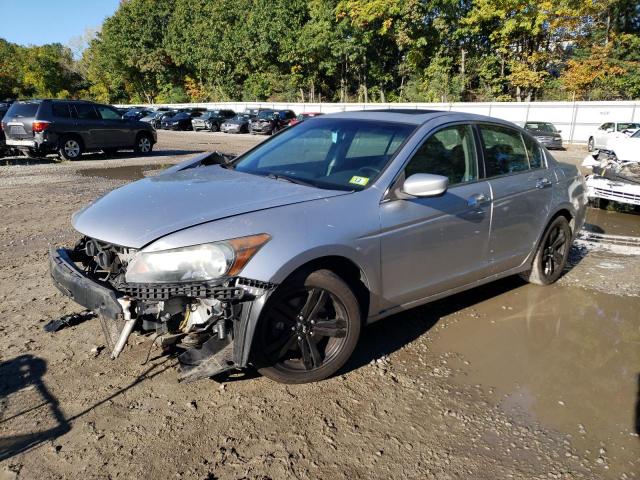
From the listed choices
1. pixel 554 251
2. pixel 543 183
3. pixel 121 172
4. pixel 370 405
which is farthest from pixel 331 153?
pixel 121 172

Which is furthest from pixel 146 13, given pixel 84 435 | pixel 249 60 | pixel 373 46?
pixel 84 435

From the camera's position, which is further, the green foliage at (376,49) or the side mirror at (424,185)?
the green foliage at (376,49)

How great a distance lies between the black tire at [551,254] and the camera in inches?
202

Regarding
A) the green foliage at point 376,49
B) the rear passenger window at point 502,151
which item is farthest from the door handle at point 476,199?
the green foliage at point 376,49

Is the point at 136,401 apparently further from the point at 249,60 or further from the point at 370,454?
the point at 249,60

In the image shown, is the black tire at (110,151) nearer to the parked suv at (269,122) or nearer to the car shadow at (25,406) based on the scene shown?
the car shadow at (25,406)

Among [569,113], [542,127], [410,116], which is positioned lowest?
[569,113]

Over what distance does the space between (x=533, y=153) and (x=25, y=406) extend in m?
4.58

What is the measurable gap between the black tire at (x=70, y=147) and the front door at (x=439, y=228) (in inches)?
551

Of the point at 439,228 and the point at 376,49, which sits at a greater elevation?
the point at 376,49

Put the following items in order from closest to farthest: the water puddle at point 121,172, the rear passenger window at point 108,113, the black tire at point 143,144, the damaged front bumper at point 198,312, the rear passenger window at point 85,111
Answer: the damaged front bumper at point 198,312
the water puddle at point 121,172
the rear passenger window at point 85,111
the rear passenger window at point 108,113
the black tire at point 143,144

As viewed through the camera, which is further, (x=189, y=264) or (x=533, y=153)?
(x=533, y=153)

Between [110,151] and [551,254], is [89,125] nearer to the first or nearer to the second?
[110,151]

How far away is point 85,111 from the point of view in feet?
50.8
